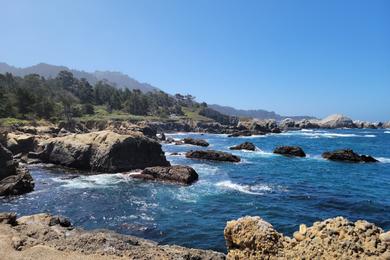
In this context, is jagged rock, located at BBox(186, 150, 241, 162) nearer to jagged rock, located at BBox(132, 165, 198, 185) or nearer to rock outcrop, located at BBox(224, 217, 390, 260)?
jagged rock, located at BBox(132, 165, 198, 185)

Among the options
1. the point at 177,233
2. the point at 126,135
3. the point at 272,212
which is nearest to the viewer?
the point at 177,233

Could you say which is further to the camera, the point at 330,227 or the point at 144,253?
the point at 144,253

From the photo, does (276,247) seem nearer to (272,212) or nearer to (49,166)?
(272,212)

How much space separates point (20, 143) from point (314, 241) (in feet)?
164

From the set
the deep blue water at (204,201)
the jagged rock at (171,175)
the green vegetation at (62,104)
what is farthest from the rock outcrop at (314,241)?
the green vegetation at (62,104)

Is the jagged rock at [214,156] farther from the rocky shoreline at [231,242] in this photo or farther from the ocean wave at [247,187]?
the rocky shoreline at [231,242]

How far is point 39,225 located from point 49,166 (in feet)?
95.6

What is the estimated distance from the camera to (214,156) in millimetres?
58531

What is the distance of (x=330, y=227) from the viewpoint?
1196 centimetres

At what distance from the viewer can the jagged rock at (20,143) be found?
172ft

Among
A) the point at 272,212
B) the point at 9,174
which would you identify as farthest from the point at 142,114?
the point at 272,212

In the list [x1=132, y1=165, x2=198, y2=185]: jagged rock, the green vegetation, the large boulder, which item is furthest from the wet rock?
the green vegetation

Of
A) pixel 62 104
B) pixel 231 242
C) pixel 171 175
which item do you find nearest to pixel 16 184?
pixel 171 175

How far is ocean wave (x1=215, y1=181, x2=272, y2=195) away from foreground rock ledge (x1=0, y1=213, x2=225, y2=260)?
18626 millimetres
